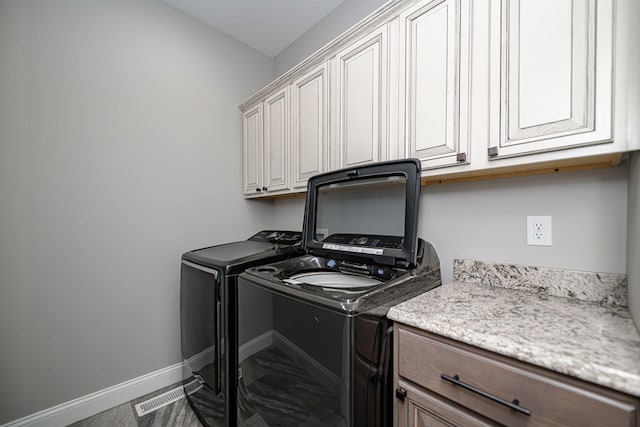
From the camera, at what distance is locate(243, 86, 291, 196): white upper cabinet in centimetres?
195

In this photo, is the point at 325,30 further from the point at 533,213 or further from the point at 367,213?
the point at 533,213

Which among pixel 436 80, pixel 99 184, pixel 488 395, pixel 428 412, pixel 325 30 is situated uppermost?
pixel 325 30

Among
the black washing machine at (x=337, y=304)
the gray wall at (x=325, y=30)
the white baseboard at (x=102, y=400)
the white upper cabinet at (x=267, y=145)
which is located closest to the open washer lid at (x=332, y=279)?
the black washing machine at (x=337, y=304)

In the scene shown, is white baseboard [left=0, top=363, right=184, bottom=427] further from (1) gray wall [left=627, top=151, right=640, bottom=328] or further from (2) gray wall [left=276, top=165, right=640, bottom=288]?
(1) gray wall [left=627, top=151, right=640, bottom=328]

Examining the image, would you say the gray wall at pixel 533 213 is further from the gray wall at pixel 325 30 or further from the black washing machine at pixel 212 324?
the gray wall at pixel 325 30

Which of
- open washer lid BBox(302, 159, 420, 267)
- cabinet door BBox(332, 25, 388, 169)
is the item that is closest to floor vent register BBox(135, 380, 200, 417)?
open washer lid BBox(302, 159, 420, 267)

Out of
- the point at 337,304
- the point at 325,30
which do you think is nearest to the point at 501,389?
the point at 337,304

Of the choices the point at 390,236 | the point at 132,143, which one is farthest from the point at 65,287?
the point at 390,236

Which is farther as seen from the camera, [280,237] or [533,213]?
[280,237]

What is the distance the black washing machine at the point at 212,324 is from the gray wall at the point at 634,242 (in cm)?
140

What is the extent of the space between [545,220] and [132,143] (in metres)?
2.44

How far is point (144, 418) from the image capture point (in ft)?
5.24

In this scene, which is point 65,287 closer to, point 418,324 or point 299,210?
point 299,210

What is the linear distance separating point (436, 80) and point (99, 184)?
81.7 inches
